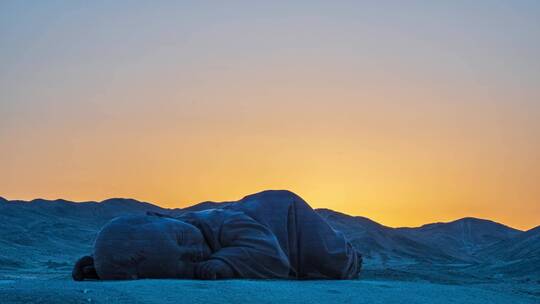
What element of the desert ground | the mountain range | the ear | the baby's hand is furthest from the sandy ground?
the mountain range

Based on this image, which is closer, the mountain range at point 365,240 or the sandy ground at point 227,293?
the sandy ground at point 227,293

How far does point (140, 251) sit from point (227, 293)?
8.43ft

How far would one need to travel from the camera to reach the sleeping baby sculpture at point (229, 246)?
37.3 ft

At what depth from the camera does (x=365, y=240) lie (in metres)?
49.2

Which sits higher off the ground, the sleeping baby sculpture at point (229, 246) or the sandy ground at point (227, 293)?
the sleeping baby sculpture at point (229, 246)

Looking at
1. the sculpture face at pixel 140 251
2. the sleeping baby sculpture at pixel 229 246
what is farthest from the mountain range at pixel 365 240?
the sculpture face at pixel 140 251

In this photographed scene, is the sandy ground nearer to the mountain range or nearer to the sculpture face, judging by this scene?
the sculpture face

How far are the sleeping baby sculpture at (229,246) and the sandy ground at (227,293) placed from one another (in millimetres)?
1355

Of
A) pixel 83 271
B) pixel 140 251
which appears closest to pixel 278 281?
pixel 140 251

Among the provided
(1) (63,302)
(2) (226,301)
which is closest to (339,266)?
(2) (226,301)

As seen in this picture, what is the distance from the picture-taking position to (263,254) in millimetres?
12391

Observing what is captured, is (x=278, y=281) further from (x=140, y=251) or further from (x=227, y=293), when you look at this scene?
(x=227, y=293)

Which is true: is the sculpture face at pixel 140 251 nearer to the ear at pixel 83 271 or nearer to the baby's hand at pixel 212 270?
the baby's hand at pixel 212 270

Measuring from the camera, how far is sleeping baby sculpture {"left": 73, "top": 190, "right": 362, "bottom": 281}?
11.4 m
